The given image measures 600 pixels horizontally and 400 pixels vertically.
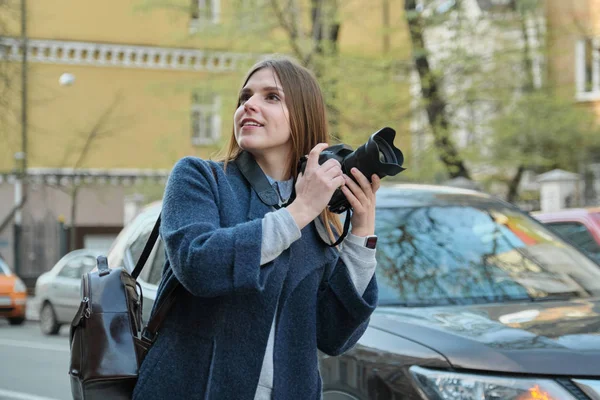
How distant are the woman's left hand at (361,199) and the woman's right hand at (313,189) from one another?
0.08 metres

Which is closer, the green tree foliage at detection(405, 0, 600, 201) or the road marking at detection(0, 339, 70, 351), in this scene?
the road marking at detection(0, 339, 70, 351)

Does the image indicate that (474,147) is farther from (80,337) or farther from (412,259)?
(80,337)

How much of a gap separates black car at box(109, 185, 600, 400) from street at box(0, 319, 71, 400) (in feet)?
17.2

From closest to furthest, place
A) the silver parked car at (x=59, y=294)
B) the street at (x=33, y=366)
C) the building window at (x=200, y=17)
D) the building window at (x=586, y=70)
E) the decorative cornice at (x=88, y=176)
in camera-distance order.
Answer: the street at (x=33, y=366), the silver parked car at (x=59, y=294), the building window at (x=200, y=17), the building window at (x=586, y=70), the decorative cornice at (x=88, y=176)

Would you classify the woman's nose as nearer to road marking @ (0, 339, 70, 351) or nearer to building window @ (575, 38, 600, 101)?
road marking @ (0, 339, 70, 351)

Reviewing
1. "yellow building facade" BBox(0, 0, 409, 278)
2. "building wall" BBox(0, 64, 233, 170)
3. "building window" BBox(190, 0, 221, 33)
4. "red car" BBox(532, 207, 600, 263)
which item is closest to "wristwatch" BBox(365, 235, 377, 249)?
"red car" BBox(532, 207, 600, 263)

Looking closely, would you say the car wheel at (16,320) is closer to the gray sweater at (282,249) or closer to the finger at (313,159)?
the gray sweater at (282,249)

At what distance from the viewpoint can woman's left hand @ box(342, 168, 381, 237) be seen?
2592 mm

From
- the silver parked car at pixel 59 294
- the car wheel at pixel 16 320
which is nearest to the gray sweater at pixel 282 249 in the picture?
the silver parked car at pixel 59 294

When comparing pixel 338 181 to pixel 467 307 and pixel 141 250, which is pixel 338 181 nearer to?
pixel 467 307

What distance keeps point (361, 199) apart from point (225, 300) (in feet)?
1.55

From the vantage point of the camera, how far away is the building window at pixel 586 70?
27594mm

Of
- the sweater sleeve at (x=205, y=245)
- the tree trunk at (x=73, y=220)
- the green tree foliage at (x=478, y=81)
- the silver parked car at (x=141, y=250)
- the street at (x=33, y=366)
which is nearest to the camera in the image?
the sweater sleeve at (x=205, y=245)

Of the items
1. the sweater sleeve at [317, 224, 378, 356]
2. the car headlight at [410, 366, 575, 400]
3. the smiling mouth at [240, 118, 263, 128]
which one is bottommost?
the car headlight at [410, 366, 575, 400]
